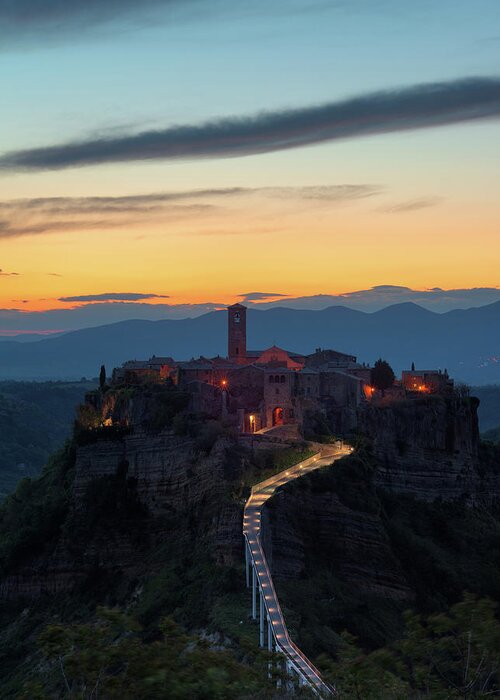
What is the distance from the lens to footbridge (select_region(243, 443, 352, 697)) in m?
37.2

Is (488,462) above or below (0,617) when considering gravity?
above

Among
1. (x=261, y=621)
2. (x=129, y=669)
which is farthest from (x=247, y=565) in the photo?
(x=129, y=669)

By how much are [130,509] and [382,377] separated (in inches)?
990

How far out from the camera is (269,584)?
161 ft

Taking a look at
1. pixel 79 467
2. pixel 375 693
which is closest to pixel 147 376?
pixel 79 467

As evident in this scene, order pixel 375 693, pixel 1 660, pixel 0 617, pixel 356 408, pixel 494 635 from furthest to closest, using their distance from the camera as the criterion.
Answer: pixel 356 408, pixel 0 617, pixel 1 660, pixel 375 693, pixel 494 635

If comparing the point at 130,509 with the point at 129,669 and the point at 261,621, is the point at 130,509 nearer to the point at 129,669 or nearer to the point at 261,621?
the point at 261,621

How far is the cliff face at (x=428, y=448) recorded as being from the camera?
7825 centimetres

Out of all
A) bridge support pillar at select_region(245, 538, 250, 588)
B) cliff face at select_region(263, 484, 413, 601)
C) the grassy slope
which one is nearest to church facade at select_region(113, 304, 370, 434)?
the grassy slope

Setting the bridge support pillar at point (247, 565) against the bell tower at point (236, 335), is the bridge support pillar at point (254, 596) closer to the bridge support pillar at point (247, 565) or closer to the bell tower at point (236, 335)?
the bridge support pillar at point (247, 565)

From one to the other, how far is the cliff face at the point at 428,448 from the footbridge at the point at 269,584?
11.0 metres

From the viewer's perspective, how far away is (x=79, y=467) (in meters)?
73.6

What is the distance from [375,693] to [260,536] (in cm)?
2851

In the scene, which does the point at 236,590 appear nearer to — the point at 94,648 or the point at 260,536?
the point at 260,536
